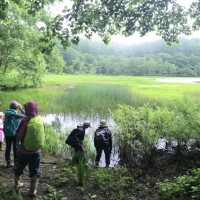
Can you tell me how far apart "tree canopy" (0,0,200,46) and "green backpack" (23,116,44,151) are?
86.7 inches

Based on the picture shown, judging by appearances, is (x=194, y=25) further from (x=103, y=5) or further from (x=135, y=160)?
(x=135, y=160)

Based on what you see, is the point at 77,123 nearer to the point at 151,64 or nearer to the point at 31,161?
the point at 31,161

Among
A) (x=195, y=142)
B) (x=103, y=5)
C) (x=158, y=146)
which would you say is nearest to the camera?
(x=103, y=5)

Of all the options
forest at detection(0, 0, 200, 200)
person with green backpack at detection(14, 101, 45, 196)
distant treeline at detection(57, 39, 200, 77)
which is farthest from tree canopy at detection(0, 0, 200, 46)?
distant treeline at detection(57, 39, 200, 77)

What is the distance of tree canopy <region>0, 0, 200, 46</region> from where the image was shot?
731 centimetres

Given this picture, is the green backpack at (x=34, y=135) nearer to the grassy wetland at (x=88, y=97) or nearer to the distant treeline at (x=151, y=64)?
the grassy wetland at (x=88, y=97)

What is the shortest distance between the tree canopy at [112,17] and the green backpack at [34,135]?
220 centimetres

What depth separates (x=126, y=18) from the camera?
7762 mm

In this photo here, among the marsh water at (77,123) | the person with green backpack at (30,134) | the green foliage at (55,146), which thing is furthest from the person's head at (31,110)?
the green foliage at (55,146)

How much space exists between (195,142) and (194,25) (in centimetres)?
523

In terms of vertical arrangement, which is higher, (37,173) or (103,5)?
(103,5)

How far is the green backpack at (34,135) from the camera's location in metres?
6.48

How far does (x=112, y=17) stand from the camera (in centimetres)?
778

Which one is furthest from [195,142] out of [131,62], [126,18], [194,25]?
[131,62]
